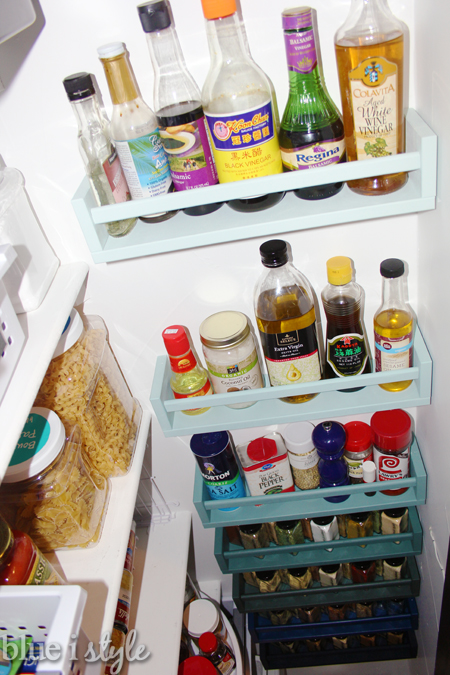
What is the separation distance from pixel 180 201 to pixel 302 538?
95 centimetres

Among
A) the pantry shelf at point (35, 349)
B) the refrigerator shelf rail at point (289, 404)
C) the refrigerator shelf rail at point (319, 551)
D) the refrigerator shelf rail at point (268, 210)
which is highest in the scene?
the refrigerator shelf rail at point (268, 210)

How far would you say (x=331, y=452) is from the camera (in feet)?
3.36

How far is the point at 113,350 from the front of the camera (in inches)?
40.5

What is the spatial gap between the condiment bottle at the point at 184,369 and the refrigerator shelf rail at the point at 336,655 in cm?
99

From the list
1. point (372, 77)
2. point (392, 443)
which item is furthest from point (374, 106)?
point (392, 443)

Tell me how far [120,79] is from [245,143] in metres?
0.21

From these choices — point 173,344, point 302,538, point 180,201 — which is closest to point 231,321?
point 173,344

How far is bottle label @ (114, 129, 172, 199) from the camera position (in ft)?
2.26

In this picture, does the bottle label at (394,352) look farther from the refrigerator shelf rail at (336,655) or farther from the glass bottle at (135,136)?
the refrigerator shelf rail at (336,655)

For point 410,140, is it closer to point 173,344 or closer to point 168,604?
point 173,344

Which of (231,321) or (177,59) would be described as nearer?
(177,59)

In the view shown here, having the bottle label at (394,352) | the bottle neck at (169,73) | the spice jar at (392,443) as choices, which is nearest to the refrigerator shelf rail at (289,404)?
the bottle label at (394,352)

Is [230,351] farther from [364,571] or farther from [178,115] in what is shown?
[364,571]

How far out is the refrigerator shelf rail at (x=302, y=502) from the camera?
3.47 ft
